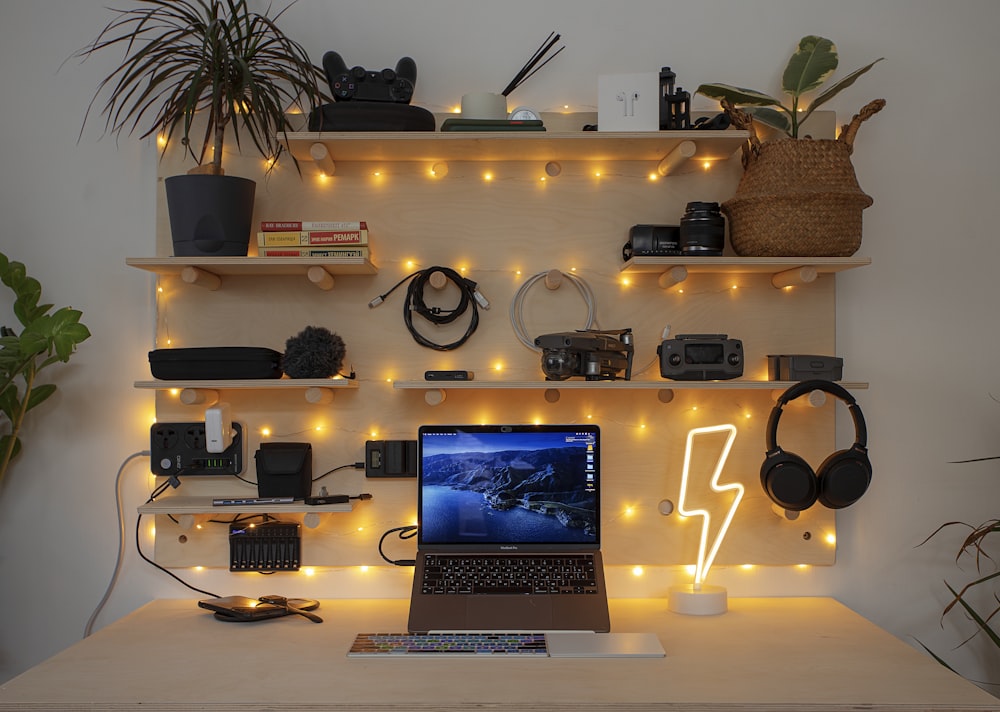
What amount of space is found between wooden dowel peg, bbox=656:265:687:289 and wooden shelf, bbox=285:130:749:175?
281 millimetres

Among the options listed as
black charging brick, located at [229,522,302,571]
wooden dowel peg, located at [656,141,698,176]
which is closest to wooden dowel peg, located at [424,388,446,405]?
black charging brick, located at [229,522,302,571]

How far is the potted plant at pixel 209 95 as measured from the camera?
1876mm

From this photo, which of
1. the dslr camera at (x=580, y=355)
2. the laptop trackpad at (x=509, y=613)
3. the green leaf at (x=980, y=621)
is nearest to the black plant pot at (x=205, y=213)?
the dslr camera at (x=580, y=355)

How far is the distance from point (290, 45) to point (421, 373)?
917 mm

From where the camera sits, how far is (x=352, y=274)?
2.09 meters

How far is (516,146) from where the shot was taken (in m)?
1.98

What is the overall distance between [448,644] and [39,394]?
1.28 metres

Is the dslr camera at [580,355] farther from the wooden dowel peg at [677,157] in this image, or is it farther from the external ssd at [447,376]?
the wooden dowel peg at [677,157]

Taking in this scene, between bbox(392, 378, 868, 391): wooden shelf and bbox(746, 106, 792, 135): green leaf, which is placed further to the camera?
bbox(746, 106, 792, 135): green leaf

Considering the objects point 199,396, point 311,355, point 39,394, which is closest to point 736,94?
point 311,355

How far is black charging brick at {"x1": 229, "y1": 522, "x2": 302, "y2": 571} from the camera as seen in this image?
6.75ft

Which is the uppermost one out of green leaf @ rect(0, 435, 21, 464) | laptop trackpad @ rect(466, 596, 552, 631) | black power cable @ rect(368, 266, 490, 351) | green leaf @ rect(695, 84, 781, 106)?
green leaf @ rect(695, 84, 781, 106)

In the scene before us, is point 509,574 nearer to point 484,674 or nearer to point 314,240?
point 484,674

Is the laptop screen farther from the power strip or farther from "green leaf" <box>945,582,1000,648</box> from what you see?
"green leaf" <box>945,582,1000,648</box>
